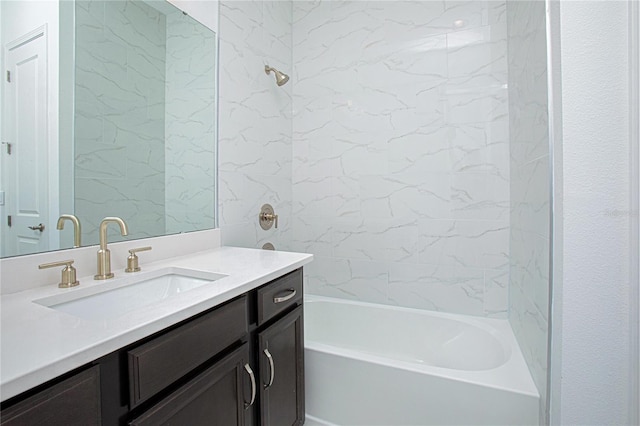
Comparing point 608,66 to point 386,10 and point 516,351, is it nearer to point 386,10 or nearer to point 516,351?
point 516,351

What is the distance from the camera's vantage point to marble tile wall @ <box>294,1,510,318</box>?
1893 mm

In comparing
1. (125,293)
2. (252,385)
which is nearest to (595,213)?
(252,385)

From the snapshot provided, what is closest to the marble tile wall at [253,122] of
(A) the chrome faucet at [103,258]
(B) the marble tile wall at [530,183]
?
(A) the chrome faucet at [103,258]

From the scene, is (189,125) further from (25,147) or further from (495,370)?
(495,370)

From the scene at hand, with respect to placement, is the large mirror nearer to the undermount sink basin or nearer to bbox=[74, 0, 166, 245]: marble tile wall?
bbox=[74, 0, 166, 245]: marble tile wall

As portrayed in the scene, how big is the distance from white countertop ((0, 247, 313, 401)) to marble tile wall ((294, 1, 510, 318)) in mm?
1222

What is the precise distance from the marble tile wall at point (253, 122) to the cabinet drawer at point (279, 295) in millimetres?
644

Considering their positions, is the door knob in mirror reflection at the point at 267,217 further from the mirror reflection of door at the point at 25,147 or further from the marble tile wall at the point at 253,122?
the mirror reflection of door at the point at 25,147

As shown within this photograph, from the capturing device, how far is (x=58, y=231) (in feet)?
3.52

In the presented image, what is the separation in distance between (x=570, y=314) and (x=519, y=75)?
3.74 ft

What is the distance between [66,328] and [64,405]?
168 millimetres

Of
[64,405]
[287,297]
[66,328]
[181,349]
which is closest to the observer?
[64,405]

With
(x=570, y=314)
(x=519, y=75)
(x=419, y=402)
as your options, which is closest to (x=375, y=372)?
(x=419, y=402)

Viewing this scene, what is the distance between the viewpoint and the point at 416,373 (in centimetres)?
138
